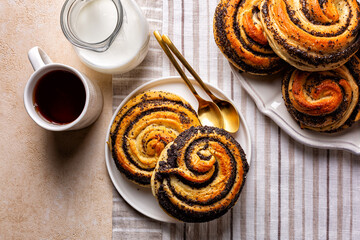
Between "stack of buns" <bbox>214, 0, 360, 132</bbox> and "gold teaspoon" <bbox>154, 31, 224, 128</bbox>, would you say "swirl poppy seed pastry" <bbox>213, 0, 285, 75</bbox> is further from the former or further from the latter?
"gold teaspoon" <bbox>154, 31, 224, 128</bbox>

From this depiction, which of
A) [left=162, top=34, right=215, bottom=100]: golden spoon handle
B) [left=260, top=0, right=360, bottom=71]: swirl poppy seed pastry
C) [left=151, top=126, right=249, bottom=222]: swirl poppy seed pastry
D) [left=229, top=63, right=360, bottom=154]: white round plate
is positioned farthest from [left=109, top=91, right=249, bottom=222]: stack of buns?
[left=260, top=0, right=360, bottom=71]: swirl poppy seed pastry

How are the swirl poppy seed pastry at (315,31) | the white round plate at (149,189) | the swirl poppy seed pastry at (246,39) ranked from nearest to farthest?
1. the swirl poppy seed pastry at (315,31)
2. the swirl poppy seed pastry at (246,39)
3. the white round plate at (149,189)

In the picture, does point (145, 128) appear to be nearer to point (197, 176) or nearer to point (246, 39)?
point (197, 176)

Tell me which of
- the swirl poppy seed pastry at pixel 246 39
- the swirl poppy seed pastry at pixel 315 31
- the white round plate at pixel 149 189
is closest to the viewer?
the swirl poppy seed pastry at pixel 315 31

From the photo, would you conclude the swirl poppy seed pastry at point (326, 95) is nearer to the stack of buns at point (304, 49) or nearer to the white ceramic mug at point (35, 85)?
the stack of buns at point (304, 49)

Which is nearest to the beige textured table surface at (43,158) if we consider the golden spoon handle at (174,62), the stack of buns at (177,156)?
the stack of buns at (177,156)

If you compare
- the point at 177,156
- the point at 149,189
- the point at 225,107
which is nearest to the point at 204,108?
the point at 225,107

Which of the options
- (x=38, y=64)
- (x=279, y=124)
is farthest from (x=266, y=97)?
(x=38, y=64)
